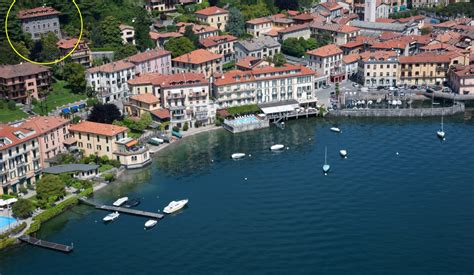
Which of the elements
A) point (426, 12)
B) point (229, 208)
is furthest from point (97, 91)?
point (426, 12)

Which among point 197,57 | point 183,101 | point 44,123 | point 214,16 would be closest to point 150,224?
point 44,123

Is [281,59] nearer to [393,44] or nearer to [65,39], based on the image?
[393,44]

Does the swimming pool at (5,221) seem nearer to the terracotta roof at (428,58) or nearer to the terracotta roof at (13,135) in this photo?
the terracotta roof at (13,135)

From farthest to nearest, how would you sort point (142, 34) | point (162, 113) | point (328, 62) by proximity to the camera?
point (142, 34)
point (328, 62)
point (162, 113)

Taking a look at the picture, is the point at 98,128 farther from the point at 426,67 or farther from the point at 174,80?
the point at 426,67

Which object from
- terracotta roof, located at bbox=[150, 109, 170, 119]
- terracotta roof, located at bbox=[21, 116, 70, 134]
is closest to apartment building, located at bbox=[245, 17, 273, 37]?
terracotta roof, located at bbox=[150, 109, 170, 119]

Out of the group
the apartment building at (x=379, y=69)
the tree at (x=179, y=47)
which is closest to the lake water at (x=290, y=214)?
the apartment building at (x=379, y=69)

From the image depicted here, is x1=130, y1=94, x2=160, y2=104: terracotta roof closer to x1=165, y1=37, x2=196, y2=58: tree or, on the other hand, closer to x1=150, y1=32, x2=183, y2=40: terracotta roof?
x1=165, y1=37, x2=196, y2=58: tree

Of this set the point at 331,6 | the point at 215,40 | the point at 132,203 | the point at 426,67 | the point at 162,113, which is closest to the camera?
the point at 132,203
